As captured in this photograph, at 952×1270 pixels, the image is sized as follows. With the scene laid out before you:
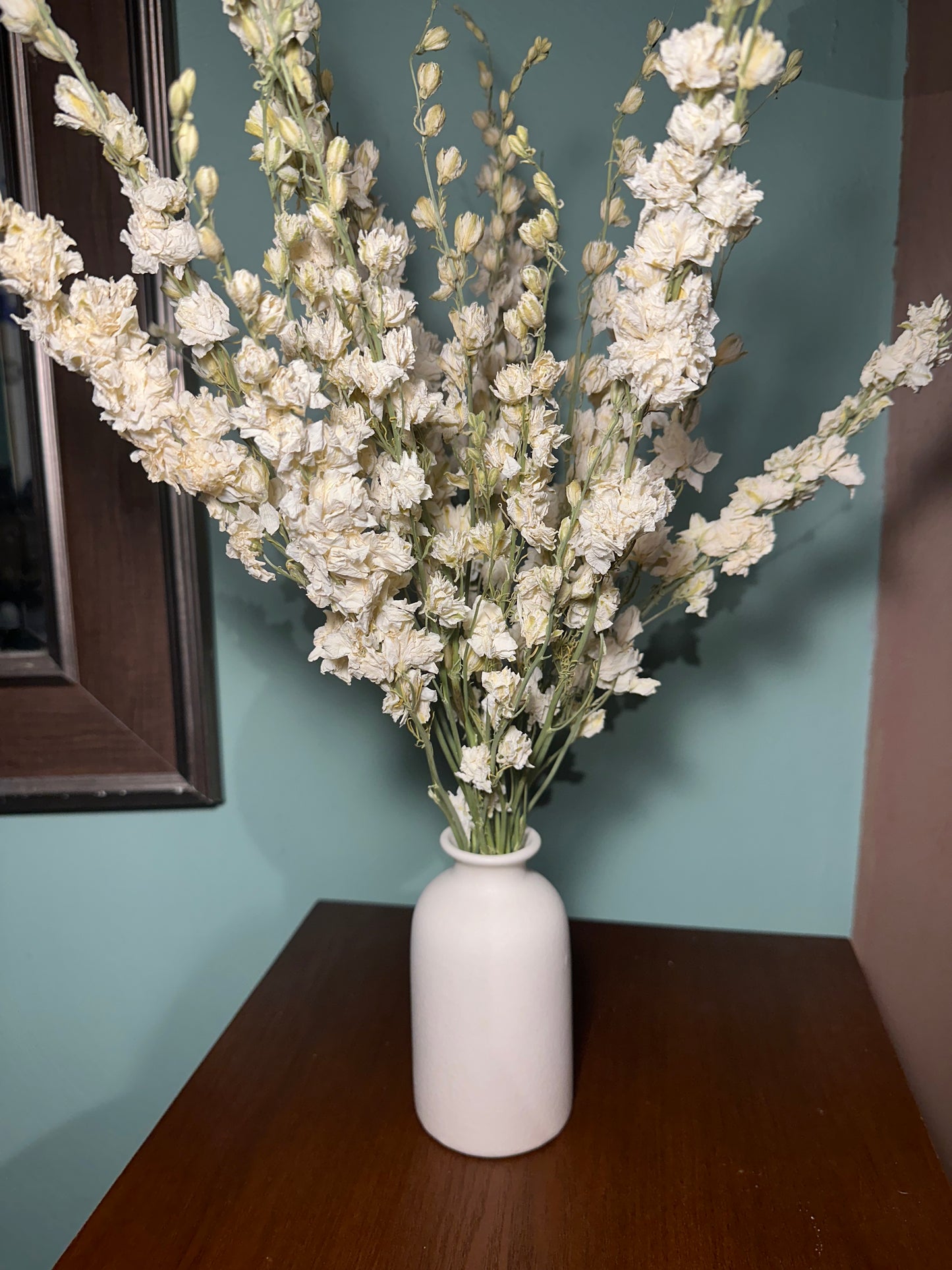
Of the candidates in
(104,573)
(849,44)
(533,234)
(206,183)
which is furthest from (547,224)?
(104,573)

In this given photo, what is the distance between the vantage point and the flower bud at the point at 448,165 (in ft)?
2.06

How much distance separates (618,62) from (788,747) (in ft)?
2.42

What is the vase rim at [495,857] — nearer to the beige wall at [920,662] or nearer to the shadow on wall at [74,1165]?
the beige wall at [920,662]

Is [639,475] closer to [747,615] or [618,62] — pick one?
[747,615]

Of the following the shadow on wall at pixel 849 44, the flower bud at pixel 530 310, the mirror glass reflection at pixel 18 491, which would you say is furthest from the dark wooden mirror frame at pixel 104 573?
the shadow on wall at pixel 849 44

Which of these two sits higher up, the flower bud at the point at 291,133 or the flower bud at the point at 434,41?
the flower bud at the point at 434,41

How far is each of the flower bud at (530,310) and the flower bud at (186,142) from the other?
0.21 m

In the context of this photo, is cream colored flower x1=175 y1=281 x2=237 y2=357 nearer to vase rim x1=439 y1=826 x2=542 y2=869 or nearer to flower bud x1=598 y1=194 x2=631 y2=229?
flower bud x1=598 y1=194 x2=631 y2=229

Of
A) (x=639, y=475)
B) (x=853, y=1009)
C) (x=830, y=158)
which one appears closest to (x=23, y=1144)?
(x=853, y=1009)

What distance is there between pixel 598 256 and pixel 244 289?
285 mm

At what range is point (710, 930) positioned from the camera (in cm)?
109

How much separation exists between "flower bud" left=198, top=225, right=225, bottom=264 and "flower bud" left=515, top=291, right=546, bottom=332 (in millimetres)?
187

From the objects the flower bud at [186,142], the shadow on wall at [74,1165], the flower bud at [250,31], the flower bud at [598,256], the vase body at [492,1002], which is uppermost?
the flower bud at [250,31]

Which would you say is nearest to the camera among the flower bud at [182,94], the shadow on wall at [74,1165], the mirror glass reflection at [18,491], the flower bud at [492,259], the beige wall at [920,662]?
the flower bud at [182,94]
